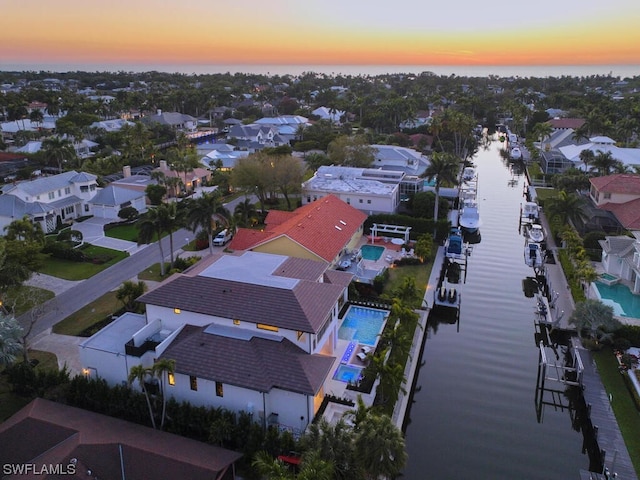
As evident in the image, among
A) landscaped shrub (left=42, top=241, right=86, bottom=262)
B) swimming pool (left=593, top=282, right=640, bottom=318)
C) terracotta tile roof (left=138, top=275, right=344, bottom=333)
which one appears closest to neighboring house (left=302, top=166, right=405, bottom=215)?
swimming pool (left=593, top=282, right=640, bottom=318)

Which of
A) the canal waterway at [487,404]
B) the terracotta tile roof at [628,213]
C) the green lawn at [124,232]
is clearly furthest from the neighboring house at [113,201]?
the terracotta tile roof at [628,213]

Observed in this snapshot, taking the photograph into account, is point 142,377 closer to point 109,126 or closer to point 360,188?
point 360,188

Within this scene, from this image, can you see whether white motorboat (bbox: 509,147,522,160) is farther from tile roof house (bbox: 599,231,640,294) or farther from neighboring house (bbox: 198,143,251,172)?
tile roof house (bbox: 599,231,640,294)

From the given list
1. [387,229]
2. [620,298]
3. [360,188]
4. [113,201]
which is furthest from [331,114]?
[620,298]

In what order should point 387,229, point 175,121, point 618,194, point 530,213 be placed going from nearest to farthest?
point 387,229
point 618,194
point 530,213
point 175,121

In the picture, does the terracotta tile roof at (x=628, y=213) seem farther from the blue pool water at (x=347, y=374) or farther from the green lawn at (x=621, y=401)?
the blue pool water at (x=347, y=374)
